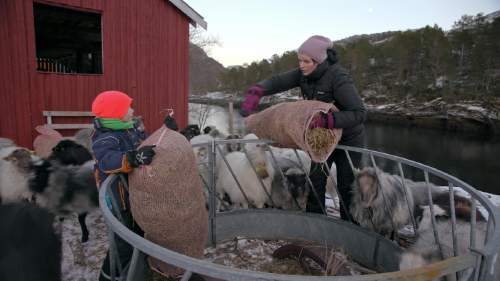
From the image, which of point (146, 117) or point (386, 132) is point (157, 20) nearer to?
point (146, 117)

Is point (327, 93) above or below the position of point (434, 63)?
below

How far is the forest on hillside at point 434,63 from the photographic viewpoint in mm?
35375

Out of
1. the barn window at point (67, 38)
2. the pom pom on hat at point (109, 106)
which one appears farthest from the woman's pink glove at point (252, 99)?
the barn window at point (67, 38)

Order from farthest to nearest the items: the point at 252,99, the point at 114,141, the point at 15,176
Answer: the point at 15,176
the point at 252,99
the point at 114,141

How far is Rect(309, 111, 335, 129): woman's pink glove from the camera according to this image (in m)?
2.88

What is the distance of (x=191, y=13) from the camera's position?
9.70m

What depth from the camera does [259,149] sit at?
4.99 metres

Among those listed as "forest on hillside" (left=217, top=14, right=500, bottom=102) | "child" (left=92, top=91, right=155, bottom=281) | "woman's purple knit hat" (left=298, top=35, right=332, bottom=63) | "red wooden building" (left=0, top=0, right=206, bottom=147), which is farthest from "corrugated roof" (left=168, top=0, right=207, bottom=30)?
"forest on hillside" (left=217, top=14, right=500, bottom=102)

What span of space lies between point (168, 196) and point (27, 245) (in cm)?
89

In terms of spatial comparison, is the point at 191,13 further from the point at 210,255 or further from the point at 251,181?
the point at 210,255

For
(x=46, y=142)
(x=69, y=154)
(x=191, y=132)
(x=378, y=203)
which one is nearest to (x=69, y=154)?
(x=69, y=154)

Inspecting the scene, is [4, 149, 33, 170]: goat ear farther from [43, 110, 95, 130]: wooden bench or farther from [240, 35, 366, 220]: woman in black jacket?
[43, 110, 95, 130]: wooden bench

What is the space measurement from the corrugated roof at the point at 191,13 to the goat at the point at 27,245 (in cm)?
832

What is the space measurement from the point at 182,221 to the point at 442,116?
108 ft
